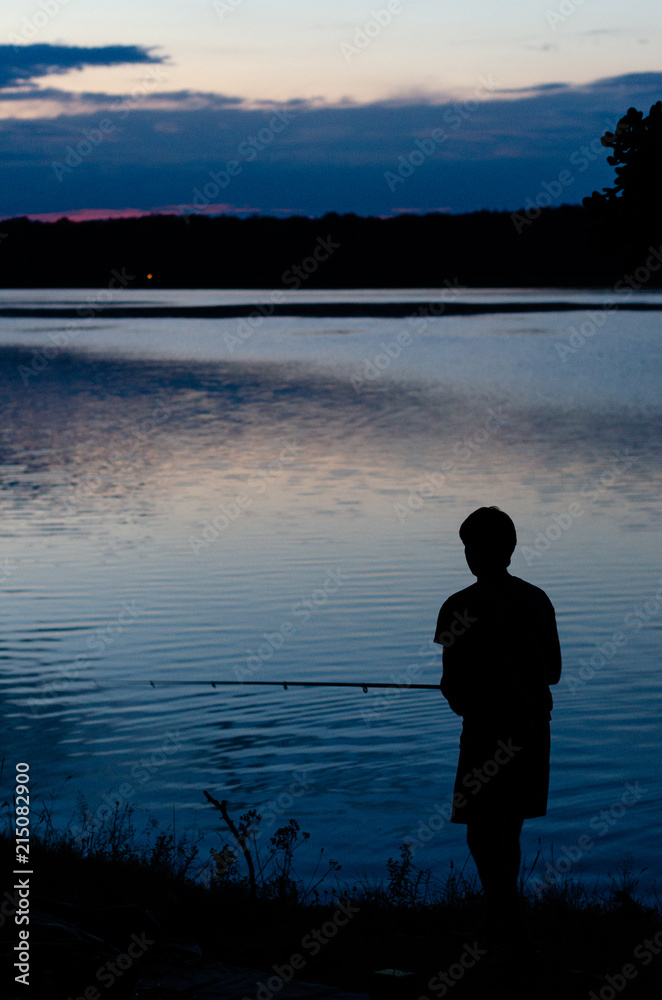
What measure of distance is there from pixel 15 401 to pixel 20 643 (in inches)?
1096

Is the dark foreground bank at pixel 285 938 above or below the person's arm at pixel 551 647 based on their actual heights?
below

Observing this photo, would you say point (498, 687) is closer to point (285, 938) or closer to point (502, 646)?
point (502, 646)

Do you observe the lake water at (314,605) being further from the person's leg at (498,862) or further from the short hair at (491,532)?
the short hair at (491,532)

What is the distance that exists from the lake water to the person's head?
126 inches

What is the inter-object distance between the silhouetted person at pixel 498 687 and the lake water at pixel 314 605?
2.68 m

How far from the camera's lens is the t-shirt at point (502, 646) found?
204 inches

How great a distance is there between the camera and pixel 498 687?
5184mm

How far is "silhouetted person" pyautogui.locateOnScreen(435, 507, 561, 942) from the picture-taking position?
5.17 m

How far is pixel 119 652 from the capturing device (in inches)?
495

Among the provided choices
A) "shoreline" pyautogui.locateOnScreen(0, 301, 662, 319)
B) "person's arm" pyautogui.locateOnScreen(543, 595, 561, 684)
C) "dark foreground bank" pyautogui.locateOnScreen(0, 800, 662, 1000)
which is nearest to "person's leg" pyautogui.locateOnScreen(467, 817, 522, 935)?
"dark foreground bank" pyautogui.locateOnScreen(0, 800, 662, 1000)

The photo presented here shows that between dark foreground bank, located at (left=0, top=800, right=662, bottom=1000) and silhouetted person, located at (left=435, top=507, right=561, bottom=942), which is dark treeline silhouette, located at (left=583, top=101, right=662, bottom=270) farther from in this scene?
dark foreground bank, located at (left=0, top=800, right=662, bottom=1000)

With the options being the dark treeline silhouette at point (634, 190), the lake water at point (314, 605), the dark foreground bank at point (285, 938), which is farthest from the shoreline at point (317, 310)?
the dark treeline silhouette at point (634, 190)

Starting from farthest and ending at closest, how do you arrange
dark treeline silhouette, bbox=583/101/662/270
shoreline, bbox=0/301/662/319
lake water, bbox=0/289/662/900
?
shoreline, bbox=0/301/662/319 < lake water, bbox=0/289/662/900 < dark treeline silhouette, bbox=583/101/662/270

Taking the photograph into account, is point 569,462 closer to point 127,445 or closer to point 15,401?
point 127,445
